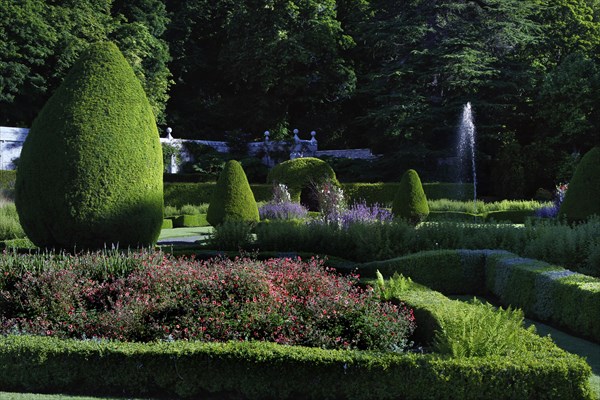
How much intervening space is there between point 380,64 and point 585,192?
2377 centimetres

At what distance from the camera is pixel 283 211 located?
17391 millimetres

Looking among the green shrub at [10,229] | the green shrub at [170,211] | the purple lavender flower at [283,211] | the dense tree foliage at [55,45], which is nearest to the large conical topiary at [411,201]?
the purple lavender flower at [283,211]

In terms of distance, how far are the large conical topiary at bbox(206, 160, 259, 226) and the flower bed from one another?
28.0 feet

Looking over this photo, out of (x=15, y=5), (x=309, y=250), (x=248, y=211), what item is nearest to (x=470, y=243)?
(x=309, y=250)

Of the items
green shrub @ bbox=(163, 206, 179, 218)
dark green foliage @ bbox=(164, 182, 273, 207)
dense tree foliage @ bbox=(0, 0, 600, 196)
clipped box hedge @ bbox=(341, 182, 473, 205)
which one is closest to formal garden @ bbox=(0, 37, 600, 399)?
green shrub @ bbox=(163, 206, 179, 218)

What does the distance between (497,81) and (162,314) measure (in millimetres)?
26112

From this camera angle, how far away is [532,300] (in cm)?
754

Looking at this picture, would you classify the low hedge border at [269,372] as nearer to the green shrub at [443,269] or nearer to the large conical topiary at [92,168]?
the large conical topiary at [92,168]

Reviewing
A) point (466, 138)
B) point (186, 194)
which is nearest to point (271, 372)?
point (186, 194)

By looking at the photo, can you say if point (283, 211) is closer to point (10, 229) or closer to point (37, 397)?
point (10, 229)

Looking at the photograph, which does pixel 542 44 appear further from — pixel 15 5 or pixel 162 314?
pixel 162 314

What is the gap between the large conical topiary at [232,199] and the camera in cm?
1545

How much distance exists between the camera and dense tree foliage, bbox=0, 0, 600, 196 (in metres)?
28.6

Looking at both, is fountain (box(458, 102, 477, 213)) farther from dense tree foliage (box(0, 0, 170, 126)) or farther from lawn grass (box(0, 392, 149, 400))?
lawn grass (box(0, 392, 149, 400))
